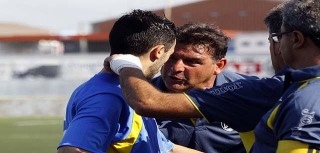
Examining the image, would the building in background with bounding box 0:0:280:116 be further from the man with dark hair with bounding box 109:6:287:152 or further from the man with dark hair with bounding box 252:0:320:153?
the man with dark hair with bounding box 252:0:320:153

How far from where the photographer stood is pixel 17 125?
2022 cm

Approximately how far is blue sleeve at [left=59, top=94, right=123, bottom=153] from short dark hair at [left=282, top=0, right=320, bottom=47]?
3.08 feet

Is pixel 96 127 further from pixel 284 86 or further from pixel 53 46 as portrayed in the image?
pixel 53 46

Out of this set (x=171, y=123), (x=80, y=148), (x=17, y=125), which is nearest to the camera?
(x=80, y=148)

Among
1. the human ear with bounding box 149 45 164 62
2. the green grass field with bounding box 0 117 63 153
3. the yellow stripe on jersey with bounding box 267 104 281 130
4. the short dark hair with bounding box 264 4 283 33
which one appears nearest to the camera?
the yellow stripe on jersey with bounding box 267 104 281 130

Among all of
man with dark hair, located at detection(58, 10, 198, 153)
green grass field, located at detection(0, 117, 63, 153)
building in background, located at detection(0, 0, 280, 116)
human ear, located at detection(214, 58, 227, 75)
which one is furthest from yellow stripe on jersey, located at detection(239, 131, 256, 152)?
green grass field, located at detection(0, 117, 63, 153)

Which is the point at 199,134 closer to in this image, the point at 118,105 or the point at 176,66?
the point at 176,66

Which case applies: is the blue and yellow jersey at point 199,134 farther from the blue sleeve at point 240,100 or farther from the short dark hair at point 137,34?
the blue sleeve at point 240,100

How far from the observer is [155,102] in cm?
362

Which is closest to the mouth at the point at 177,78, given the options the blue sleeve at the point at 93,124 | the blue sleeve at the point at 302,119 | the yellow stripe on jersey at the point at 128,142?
the yellow stripe on jersey at the point at 128,142

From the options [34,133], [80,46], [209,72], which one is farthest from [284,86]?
[80,46]

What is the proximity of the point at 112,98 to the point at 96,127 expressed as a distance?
→ 0.59 ft

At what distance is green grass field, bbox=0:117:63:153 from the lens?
1443 cm

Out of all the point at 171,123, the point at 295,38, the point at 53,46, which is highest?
the point at 295,38
